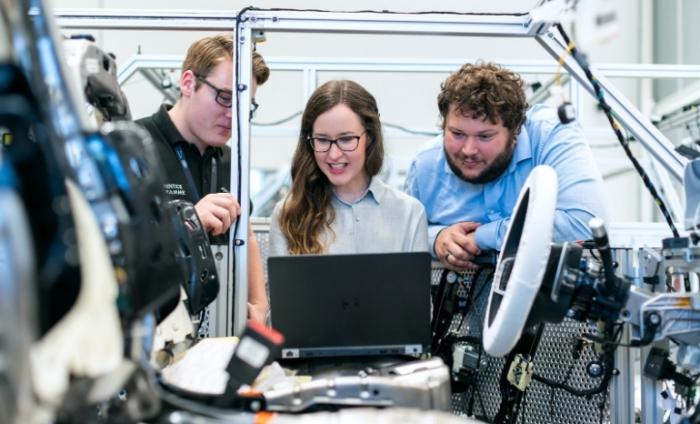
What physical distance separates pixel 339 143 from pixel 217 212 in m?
0.51

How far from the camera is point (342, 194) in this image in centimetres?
215

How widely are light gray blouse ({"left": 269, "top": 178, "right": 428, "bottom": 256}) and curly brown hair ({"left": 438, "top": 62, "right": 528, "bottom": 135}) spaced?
354mm

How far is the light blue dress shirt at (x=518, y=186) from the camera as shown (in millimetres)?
1925

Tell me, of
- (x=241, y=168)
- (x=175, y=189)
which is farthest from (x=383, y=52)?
(x=241, y=168)

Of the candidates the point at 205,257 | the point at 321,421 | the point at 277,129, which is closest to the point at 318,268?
the point at 205,257

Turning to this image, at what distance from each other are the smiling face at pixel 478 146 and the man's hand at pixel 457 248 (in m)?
0.22

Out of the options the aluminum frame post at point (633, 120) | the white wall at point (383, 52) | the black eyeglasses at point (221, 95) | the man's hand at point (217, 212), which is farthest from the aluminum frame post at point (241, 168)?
the white wall at point (383, 52)

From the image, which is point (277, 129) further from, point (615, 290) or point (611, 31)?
point (611, 31)

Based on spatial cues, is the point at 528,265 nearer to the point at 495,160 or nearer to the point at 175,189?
the point at 495,160

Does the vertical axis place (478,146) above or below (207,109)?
below

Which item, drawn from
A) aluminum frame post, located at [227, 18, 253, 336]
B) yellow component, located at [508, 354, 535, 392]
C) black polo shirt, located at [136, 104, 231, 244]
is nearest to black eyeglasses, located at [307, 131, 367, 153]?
aluminum frame post, located at [227, 18, 253, 336]

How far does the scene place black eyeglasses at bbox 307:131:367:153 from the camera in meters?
2.04

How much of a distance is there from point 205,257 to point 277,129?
2.32m

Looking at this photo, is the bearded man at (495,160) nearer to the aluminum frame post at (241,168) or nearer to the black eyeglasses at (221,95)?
the aluminum frame post at (241,168)
